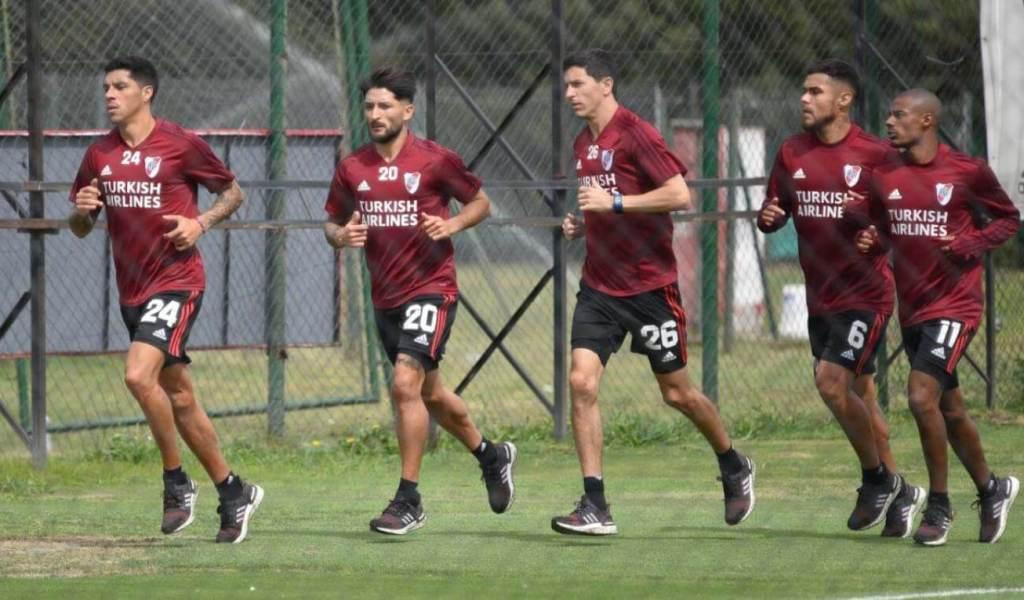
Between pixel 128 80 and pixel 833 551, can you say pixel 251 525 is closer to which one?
Answer: pixel 128 80

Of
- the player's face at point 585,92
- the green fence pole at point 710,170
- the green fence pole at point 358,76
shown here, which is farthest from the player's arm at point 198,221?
the green fence pole at point 710,170

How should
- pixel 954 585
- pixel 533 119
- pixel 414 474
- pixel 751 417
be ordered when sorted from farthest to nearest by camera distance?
pixel 533 119 → pixel 751 417 → pixel 414 474 → pixel 954 585

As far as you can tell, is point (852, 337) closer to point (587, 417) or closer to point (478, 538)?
point (587, 417)

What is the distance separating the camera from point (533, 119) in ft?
51.6

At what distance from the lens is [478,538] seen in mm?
8891

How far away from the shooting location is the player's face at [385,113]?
9180mm

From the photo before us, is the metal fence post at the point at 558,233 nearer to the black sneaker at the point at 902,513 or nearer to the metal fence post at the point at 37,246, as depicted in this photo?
the metal fence post at the point at 37,246

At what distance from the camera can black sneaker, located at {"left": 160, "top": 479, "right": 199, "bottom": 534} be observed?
8.75 m

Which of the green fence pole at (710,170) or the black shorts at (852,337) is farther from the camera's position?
the green fence pole at (710,170)

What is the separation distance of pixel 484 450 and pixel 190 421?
4.79ft

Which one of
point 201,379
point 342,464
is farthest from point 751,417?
point 201,379

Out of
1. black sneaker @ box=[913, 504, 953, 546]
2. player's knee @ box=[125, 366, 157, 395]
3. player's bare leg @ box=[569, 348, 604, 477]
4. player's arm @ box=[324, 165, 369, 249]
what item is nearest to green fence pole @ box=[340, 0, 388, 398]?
player's arm @ box=[324, 165, 369, 249]

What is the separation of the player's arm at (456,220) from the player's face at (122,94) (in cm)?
145

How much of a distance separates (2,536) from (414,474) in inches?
78.1
